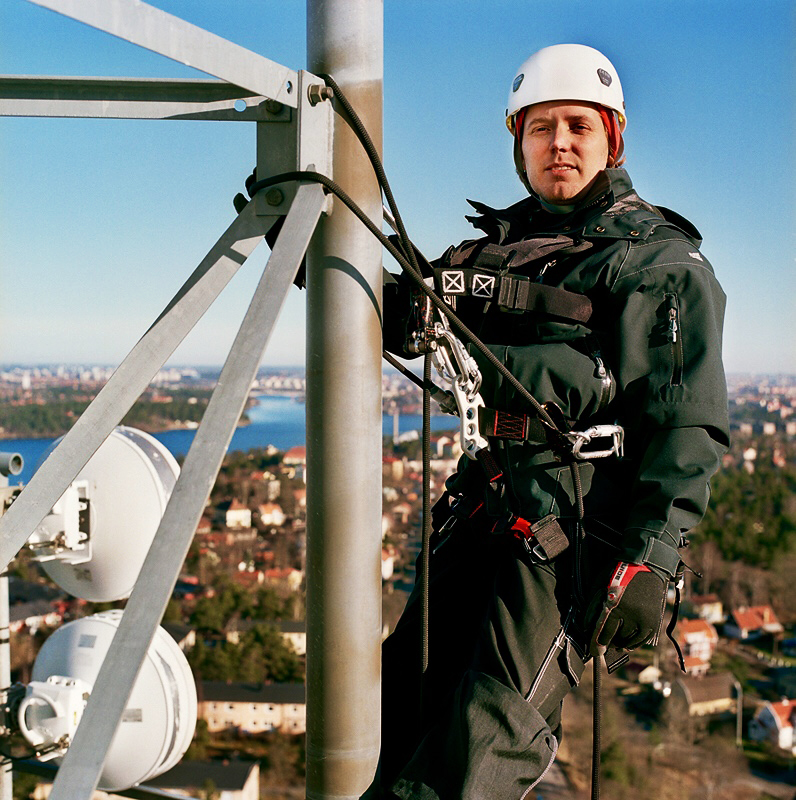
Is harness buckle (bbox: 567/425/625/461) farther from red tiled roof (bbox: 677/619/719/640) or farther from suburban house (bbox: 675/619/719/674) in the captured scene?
red tiled roof (bbox: 677/619/719/640)

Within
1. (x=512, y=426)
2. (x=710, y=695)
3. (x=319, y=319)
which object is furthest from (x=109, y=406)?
(x=710, y=695)

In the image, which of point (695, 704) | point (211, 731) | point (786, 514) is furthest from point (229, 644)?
point (786, 514)

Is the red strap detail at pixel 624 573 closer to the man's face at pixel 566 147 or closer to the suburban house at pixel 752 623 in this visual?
the man's face at pixel 566 147

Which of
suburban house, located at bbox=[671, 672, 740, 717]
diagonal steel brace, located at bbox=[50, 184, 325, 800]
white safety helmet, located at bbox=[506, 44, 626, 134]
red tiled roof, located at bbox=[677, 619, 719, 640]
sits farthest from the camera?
red tiled roof, located at bbox=[677, 619, 719, 640]

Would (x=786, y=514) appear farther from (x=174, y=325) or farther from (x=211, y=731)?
(x=174, y=325)

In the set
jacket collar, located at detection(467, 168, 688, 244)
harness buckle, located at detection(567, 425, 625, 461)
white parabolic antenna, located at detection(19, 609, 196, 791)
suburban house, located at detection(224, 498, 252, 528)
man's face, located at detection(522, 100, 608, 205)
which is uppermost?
man's face, located at detection(522, 100, 608, 205)

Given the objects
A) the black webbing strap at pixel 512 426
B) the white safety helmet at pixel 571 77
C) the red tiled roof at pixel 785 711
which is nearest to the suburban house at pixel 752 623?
the red tiled roof at pixel 785 711

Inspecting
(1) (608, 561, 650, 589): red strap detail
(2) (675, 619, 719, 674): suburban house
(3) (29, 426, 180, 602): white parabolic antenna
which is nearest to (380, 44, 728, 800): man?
(1) (608, 561, 650, 589): red strap detail

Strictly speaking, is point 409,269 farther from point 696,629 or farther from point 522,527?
point 696,629
